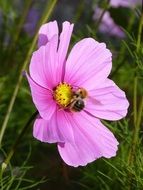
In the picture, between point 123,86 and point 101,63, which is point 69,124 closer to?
point 101,63

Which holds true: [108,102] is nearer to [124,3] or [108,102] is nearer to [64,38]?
[64,38]

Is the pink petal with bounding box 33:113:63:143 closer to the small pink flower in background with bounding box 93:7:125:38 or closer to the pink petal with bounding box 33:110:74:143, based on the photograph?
the pink petal with bounding box 33:110:74:143

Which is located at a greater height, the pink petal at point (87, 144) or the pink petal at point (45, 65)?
the pink petal at point (45, 65)

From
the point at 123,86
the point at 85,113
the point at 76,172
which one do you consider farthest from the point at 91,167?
the point at 123,86

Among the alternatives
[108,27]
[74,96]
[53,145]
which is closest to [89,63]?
[74,96]

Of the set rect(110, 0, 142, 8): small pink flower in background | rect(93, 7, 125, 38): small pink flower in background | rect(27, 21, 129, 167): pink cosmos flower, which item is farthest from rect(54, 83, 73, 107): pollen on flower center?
rect(110, 0, 142, 8): small pink flower in background

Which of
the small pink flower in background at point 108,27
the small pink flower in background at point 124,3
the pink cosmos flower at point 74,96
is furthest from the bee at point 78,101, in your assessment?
the small pink flower in background at point 124,3

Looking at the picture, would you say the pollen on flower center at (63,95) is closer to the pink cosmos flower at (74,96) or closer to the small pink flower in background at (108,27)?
the pink cosmos flower at (74,96)
